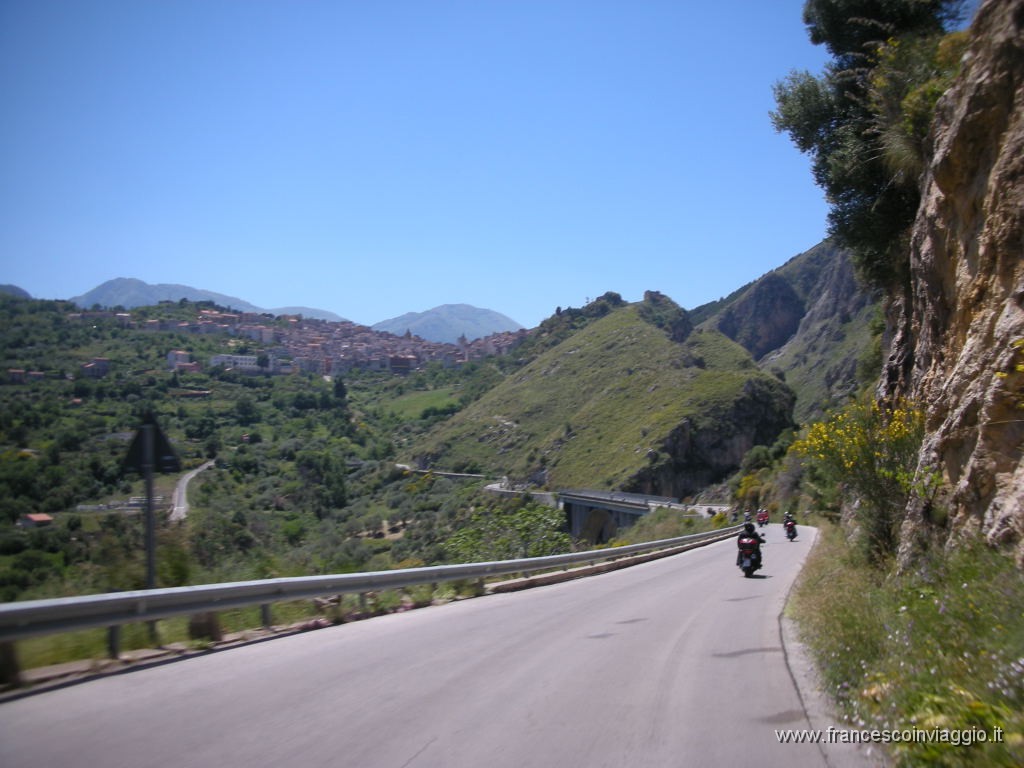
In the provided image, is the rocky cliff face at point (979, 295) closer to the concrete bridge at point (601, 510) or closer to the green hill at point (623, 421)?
the concrete bridge at point (601, 510)

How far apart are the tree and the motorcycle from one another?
7.62 m

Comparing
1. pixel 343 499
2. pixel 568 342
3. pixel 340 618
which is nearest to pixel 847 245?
pixel 340 618

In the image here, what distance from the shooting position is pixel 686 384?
96.6 meters

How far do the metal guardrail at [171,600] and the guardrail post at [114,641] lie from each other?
147 mm

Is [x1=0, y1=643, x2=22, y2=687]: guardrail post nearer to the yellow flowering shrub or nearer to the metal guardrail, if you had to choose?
the metal guardrail

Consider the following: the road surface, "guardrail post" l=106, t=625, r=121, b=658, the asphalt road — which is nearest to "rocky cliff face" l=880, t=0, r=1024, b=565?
the asphalt road

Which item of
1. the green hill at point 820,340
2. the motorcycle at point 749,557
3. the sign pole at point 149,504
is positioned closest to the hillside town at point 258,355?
the motorcycle at point 749,557

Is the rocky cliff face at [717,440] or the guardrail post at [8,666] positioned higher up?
the rocky cliff face at [717,440]

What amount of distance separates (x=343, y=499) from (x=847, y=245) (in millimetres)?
40714

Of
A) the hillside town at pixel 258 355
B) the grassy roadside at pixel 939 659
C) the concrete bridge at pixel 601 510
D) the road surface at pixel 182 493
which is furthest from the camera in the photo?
the hillside town at pixel 258 355

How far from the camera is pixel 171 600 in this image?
7754 mm

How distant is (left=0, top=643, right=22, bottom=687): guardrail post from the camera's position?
19.9 ft

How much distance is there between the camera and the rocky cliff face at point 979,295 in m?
8.05

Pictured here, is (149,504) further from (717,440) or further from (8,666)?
(717,440)
